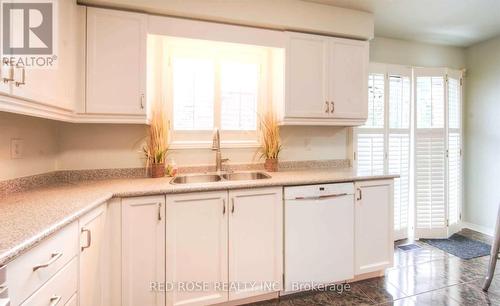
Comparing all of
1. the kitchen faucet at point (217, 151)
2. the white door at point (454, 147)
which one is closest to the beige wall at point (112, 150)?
the kitchen faucet at point (217, 151)

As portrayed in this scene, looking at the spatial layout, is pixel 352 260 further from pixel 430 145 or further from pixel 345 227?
pixel 430 145

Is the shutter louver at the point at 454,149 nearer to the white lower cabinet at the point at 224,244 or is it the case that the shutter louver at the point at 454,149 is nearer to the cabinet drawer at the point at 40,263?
the white lower cabinet at the point at 224,244

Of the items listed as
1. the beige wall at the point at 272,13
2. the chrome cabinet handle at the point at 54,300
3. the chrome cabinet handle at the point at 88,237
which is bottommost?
the chrome cabinet handle at the point at 54,300

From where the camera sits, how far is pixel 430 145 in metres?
3.14

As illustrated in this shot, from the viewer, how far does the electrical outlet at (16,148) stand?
4.87ft

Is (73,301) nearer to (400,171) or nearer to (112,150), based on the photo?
(112,150)

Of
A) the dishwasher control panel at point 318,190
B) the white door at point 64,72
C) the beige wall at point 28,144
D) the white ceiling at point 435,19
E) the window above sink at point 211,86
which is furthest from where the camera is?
the white ceiling at point 435,19

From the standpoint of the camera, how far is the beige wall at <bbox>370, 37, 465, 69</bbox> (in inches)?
121

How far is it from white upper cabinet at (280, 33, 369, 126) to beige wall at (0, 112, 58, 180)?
1.89 metres

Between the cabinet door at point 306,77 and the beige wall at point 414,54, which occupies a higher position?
the beige wall at point 414,54

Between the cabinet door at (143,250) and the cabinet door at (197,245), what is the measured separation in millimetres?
57

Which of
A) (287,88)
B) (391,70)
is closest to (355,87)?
(287,88)

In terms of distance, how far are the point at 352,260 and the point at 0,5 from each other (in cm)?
269

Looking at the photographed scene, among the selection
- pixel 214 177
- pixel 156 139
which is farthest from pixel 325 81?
pixel 156 139
